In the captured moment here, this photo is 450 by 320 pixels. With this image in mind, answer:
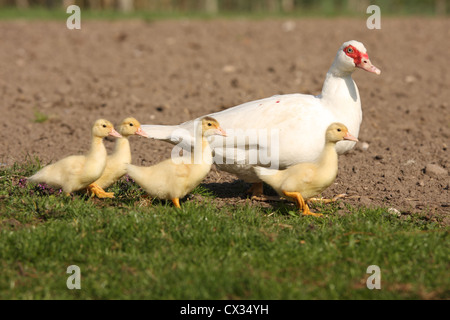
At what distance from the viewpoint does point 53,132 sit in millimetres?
8172

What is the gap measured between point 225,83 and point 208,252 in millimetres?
6091

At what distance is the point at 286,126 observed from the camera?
568 centimetres

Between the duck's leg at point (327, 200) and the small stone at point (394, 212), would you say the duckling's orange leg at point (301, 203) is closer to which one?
the duck's leg at point (327, 200)

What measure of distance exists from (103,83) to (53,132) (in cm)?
267

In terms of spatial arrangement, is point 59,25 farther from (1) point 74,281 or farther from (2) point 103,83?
(1) point 74,281

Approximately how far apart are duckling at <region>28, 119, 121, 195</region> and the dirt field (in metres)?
1.26

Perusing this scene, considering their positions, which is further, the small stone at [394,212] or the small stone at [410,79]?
the small stone at [410,79]

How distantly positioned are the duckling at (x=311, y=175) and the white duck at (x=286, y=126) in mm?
251

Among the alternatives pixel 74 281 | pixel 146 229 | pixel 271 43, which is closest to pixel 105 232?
pixel 146 229

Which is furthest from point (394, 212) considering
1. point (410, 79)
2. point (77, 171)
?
point (410, 79)

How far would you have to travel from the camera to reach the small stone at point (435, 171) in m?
6.58

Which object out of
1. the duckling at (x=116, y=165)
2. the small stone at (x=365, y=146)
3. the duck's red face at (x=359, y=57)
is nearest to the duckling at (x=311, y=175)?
the duck's red face at (x=359, y=57)

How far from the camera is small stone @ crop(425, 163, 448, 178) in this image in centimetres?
658

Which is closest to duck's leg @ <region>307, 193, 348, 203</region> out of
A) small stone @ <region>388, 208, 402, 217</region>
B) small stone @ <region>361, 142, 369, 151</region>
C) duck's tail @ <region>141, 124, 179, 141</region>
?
small stone @ <region>388, 208, 402, 217</region>
